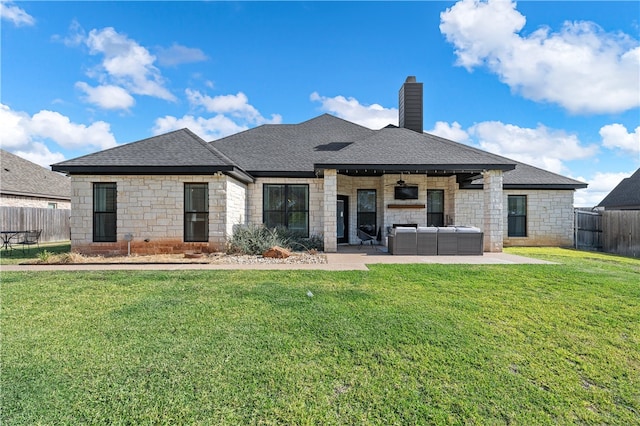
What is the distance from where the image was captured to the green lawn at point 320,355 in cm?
246

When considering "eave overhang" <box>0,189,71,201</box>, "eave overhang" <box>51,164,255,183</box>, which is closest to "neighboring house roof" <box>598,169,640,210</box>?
"eave overhang" <box>51,164,255,183</box>

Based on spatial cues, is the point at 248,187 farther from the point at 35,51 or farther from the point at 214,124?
the point at 214,124

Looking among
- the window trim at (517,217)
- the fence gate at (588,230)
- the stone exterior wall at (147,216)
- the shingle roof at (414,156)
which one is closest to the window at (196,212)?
the stone exterior wall at (147,216)

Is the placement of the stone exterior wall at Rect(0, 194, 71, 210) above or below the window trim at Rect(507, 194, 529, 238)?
above

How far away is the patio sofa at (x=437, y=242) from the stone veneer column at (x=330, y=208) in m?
2.22

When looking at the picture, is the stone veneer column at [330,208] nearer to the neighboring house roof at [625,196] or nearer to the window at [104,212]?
the window at [104,212]

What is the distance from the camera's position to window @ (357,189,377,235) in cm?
1406

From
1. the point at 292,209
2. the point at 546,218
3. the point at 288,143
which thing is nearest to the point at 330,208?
the point at 292,209

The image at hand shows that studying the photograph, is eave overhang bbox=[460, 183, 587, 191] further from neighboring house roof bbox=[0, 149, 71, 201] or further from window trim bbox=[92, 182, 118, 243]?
neighboring house roof bbox=[0, 149, 71, 201]

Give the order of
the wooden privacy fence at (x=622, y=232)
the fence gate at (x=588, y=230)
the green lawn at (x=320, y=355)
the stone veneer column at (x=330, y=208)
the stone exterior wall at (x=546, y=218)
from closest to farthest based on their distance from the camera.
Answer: the green lawn at (x=320, y=355) < the stone veneer column at (x=330, y=208) < the wooden privacy fence at (x=622, y=232) < the fence gate at (x=588, y=230) < the stone exterior wall at (x=546, y=218)

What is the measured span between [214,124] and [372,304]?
21016 mm

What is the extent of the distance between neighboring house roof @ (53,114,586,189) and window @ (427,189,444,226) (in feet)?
3.80

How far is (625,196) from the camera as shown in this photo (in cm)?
2297

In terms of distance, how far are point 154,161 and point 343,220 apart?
7909mm
